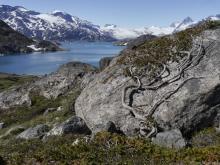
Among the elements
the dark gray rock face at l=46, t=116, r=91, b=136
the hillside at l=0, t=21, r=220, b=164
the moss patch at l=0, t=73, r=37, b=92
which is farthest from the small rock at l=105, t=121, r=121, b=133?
the moss patch at l=0, t=73, r=37, b=92

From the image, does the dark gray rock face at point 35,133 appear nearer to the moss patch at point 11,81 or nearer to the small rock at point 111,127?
the small rock at point 111,127

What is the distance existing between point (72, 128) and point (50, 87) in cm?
2040

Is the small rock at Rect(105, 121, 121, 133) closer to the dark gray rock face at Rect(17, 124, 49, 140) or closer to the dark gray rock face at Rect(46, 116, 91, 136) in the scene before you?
the dark gray rock face at Rect(46, 116, 91, 136)

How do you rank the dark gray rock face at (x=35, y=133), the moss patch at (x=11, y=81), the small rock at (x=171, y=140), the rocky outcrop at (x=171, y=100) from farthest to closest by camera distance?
the moss patch at (x=11, y=81)
the dark gray rock face at (x=35, y=133)
the rocky outcrop at (x=171, y=100)
the small rock at (x=171, y=140)

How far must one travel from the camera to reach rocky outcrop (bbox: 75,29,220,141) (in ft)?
70.3

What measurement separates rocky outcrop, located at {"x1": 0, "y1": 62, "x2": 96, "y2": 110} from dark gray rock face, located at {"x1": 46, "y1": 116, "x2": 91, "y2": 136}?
55.8ft

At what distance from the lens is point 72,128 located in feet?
77.3

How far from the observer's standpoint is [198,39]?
78.1ft

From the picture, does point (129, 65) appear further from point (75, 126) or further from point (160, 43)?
point (75, 126)

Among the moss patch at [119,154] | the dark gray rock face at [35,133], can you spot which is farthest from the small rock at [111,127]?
the moss patch at [119,154]

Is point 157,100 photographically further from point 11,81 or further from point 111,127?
point 11,81

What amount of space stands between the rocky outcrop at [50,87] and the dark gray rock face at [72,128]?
17014 millimetres

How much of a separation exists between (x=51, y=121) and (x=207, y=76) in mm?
11912

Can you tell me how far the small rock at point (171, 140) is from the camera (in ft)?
58.8
